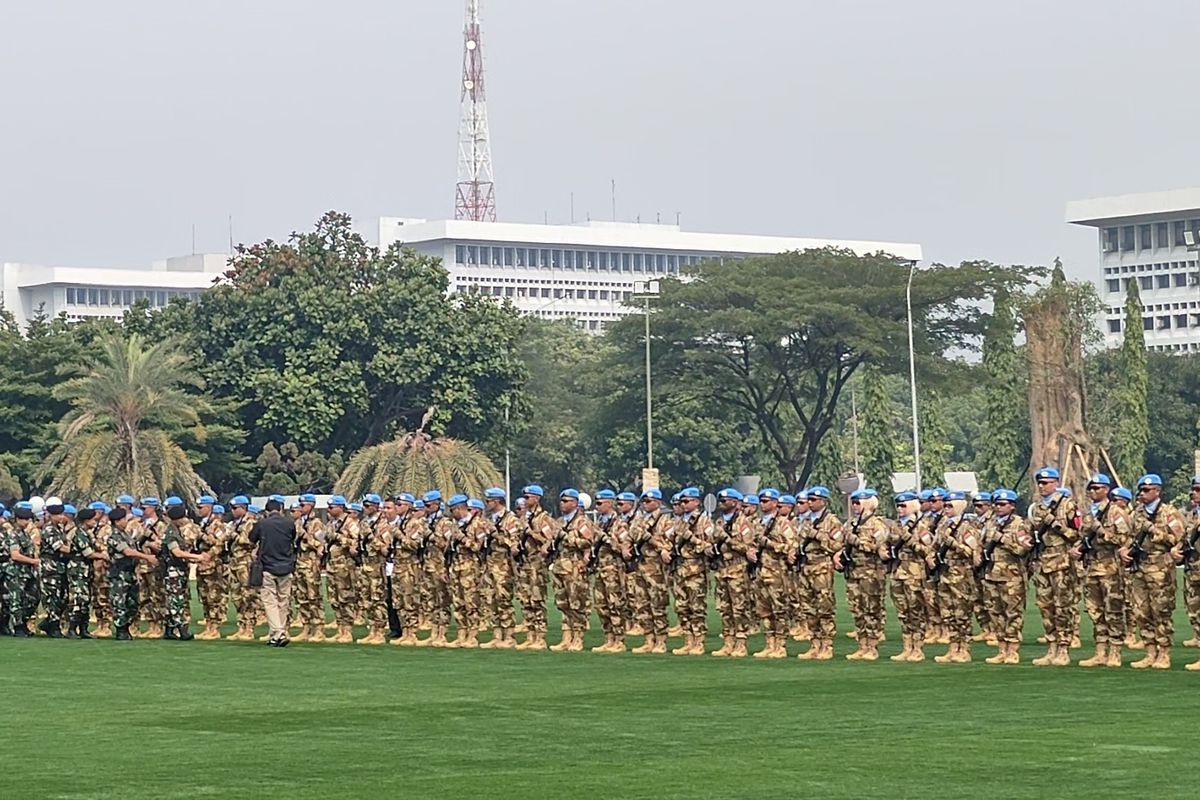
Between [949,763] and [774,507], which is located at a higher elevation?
[774,507]

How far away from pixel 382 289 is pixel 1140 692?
38880mm

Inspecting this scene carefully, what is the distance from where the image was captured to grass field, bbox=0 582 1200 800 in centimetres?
1135

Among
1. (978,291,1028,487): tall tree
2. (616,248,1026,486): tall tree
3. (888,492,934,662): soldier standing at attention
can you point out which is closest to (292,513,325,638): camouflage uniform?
(888,492,934,662): soldier standing at attention

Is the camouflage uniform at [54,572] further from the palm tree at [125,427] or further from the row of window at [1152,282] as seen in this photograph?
the row of window at [1152,282]

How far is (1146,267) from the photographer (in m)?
125

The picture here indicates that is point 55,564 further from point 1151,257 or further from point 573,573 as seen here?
point 1151,257

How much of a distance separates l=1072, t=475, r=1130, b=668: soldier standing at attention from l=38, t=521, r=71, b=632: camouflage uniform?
40.9 ft

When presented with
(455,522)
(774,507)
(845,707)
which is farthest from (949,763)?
(455,522)

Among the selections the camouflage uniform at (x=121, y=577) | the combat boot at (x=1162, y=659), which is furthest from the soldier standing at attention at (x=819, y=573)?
the camouflage uniform at (x=121, y=577)

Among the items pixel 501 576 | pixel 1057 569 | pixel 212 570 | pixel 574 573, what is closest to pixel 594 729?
pixel 1057 569

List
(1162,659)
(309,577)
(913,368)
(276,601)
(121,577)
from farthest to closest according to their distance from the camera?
(913,368)
(121,577)
(309,577)
(276,601)
(1162,659)

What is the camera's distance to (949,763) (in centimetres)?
1188

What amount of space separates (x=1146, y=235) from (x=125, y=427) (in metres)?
89.4

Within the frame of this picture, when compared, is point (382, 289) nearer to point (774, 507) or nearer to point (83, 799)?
point (774, 507)
